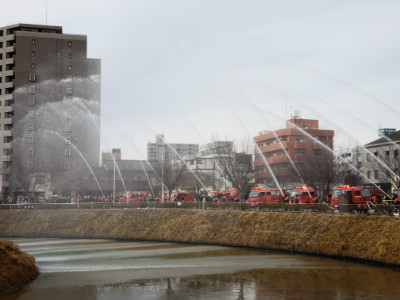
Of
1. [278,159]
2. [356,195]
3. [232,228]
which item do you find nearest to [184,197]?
[278,159]

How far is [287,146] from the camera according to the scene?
340 feet

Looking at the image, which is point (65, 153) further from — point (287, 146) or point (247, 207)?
point (247, 207)

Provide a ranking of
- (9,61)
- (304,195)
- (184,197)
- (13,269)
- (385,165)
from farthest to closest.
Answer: (9,61), (184,197), (385,165), (304,195), (13,269)

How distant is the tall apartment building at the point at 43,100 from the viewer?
108750 millimetres

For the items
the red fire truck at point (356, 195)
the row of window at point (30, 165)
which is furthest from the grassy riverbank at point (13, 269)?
the row of window at point (30, 165)

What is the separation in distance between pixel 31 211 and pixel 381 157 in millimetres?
57314

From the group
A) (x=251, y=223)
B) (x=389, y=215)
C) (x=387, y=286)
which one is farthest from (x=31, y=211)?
(x=387, y=286)

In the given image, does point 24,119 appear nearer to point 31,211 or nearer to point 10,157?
point 10,157

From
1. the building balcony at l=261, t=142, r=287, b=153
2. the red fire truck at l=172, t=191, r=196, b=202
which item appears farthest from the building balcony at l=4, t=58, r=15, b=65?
the building balcony at l=261, t=142, r=287, b=153

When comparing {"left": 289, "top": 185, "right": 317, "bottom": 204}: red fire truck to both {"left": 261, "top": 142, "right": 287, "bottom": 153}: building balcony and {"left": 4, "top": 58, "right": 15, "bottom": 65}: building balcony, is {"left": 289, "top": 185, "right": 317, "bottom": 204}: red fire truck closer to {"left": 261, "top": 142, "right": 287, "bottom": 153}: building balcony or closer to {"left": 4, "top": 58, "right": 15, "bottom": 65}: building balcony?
{"left": 261, "top": 142, "right": 287, "bottom": 153}: building balcony

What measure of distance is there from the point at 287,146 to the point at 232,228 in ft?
183

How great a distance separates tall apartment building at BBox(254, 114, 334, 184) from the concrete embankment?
106 feet

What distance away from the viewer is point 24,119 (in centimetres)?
10981

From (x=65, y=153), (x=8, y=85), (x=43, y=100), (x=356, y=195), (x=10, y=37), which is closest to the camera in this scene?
(x=356, y=195)
